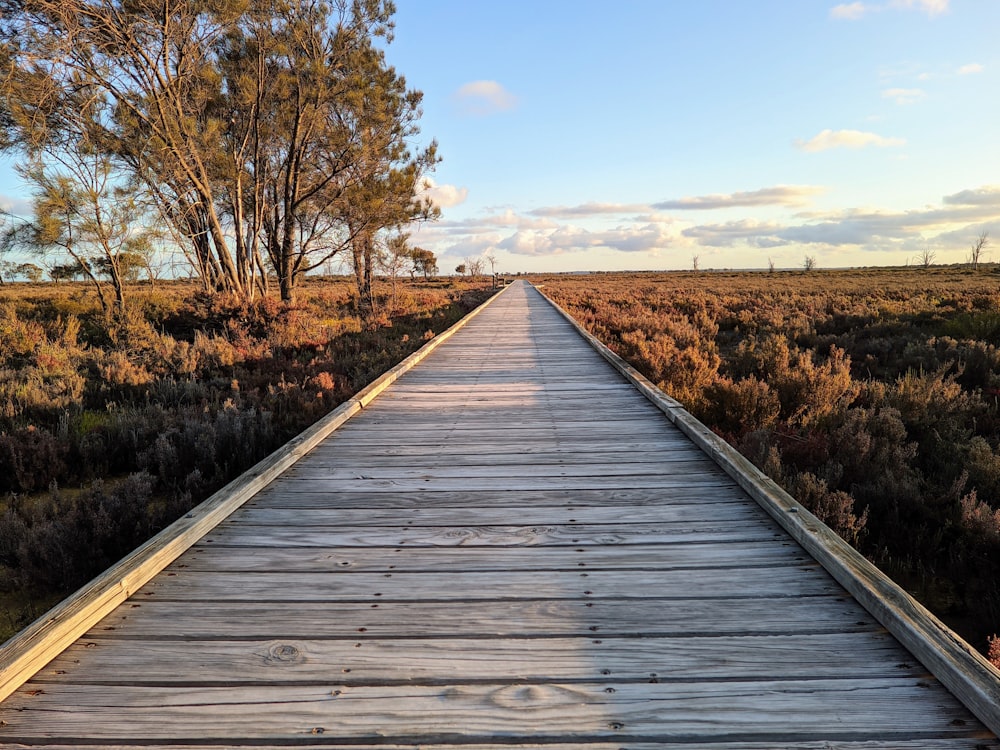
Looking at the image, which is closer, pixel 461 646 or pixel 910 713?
pixel 910 713

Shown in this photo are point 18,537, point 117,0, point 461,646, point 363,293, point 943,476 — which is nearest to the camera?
point 461,646

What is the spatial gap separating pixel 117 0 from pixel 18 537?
1558 centimetres

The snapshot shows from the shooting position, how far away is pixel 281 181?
20.0 m

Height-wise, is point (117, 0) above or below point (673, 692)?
above

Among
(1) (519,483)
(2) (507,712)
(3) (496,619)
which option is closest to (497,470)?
(1) (519,483)

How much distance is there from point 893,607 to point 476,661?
5.24 feet

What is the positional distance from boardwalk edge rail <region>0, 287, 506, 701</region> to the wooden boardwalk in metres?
0.05

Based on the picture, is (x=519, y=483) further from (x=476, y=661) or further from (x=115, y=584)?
(x=115, y=584)

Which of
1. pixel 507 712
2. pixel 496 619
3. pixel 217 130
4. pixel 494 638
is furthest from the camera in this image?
pixel 217 130

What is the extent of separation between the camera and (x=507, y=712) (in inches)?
70.1

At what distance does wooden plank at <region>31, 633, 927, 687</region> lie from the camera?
6.35 feet

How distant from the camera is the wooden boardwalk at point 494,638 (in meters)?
1.73

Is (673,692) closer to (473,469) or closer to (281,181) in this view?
(473,469)

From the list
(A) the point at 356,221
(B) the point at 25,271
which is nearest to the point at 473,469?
(A) the point at 356,221
